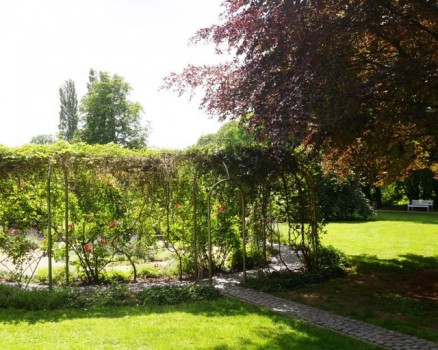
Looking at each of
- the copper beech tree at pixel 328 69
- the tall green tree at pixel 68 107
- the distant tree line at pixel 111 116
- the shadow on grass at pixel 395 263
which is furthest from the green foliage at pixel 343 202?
the tall green tree at pixel 68 107

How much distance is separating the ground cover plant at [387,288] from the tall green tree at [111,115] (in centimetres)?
2484

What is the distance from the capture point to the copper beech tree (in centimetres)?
600

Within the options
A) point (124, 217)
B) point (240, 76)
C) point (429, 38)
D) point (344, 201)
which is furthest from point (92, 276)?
point (344, 201)

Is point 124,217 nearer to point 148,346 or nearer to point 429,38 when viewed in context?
point 148,346

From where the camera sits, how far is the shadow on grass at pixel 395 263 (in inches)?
383

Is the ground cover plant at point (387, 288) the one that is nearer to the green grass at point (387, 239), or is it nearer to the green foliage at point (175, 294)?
the green grass at point (387, 239)

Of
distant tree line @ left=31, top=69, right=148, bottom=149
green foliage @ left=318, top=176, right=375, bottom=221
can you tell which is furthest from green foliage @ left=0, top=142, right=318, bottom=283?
distant tree line @ left=31, top=69, right=148, bottom=149

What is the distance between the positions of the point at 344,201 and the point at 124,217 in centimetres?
1470

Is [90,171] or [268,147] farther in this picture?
[268,147]

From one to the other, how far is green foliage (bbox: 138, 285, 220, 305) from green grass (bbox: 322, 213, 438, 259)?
5.85 metres

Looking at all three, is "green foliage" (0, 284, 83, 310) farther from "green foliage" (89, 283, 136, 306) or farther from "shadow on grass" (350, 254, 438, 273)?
"shadow on grass" (350, 254, 438, 273)

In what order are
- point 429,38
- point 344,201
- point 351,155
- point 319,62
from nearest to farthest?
1. point 319,62
2. point 429,38
3. point 351,155
4. point 344,201

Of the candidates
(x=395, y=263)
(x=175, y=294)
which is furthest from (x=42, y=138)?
(x=175, y=294)

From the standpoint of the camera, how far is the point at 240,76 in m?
7.17
